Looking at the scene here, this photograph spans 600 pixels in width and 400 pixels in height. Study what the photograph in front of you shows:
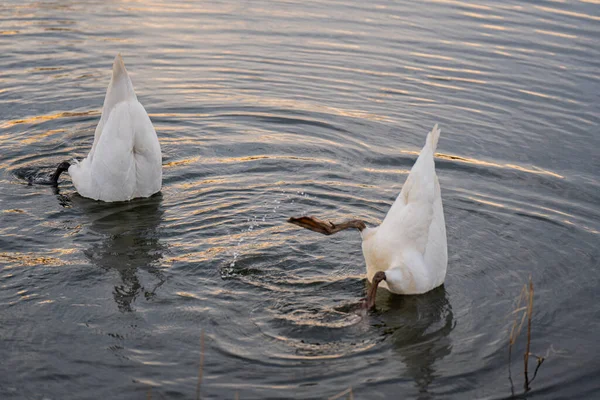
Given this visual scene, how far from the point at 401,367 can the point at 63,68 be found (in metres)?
8.97

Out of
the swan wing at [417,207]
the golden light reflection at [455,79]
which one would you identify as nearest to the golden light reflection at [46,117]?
the golden light reflection at [455,79]

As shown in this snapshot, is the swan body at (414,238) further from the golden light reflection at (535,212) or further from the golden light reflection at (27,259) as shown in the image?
the golden light reflection at (27,259)

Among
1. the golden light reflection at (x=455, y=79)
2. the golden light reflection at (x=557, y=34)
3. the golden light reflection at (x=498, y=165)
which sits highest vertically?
the golden light reflection at (x=557, y=34)

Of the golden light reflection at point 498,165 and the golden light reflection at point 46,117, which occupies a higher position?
the golden light reflection at point 498,165

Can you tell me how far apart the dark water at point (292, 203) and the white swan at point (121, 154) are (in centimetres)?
18

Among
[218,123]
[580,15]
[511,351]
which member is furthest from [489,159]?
[580,15]

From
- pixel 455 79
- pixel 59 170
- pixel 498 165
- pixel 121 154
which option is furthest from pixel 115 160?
pixel 455 79

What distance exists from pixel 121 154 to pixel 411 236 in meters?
3.43

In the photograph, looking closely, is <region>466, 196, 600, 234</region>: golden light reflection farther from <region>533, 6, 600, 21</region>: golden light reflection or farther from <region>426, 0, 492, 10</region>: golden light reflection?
<region>426, 0, 492, 10</region>: golden light reflection

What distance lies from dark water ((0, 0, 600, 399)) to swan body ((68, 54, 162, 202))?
0.20m

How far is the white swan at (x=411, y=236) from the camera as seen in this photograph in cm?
631

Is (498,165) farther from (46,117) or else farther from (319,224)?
(46,117)

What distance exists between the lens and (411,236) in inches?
256

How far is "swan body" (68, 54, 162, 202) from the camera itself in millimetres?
8281
